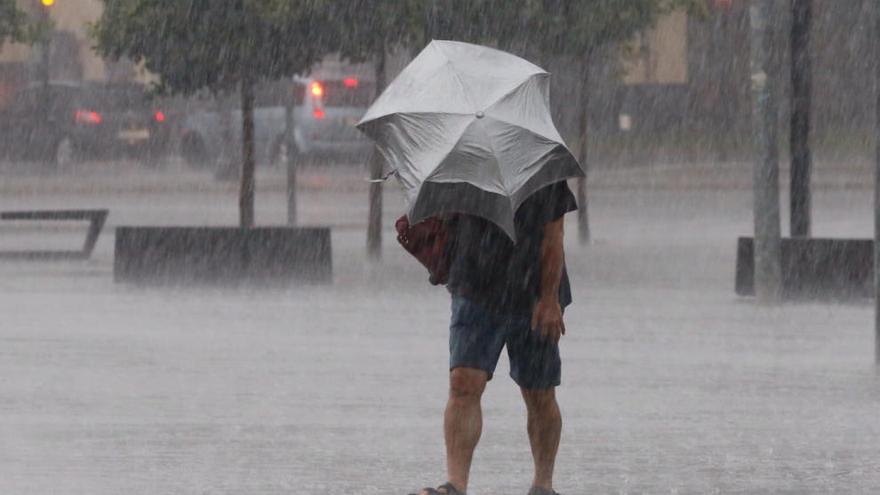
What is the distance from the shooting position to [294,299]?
1609cm

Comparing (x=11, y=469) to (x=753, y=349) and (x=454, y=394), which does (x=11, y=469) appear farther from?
(x=753, y=349)

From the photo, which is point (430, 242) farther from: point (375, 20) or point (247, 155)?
point (247, 155)

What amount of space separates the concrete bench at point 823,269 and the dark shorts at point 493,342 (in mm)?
8507

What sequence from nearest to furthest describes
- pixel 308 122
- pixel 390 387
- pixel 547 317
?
pixel 547 317 → pixel 390 387 → pixel 308 122

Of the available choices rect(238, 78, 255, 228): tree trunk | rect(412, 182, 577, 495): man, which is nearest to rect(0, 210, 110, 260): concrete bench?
rect(238, 78, 255, 228): tree trunk

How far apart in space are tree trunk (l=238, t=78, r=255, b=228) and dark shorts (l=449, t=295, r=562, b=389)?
10408 mm

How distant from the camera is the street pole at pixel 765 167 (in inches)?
615

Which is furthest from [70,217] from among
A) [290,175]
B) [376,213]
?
[376,213]

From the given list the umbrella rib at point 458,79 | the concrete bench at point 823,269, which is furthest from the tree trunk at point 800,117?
the umbrella rib at point 458,79

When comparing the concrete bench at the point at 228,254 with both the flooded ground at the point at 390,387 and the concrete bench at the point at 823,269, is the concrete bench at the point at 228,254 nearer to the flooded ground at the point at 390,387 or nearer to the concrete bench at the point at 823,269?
the flooded ground at the point at 390,387

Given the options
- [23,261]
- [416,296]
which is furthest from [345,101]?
[416,296]

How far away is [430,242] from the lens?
25.9ft

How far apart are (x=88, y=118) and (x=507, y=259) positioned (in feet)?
117

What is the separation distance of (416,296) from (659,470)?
7.61 metres
